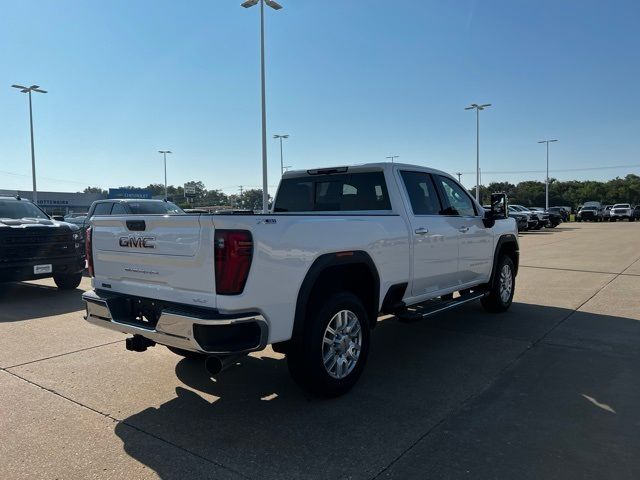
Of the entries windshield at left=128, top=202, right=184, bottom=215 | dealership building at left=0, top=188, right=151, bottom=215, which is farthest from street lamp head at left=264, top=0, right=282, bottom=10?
dealership building at left=0, top=188, right=151, bottom=215

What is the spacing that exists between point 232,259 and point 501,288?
5200mm

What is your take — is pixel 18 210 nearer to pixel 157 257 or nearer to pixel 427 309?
pixel 157 257

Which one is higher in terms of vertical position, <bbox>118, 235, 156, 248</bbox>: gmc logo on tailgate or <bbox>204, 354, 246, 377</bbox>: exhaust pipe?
<bbox>118, 235, 156, 248</bbox>: gmc logo on tailgate

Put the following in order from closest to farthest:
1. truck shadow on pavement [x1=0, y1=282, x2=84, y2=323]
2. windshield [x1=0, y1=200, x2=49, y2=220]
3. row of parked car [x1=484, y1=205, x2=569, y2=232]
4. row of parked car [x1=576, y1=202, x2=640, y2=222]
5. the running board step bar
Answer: the running board step bar < truck shadow on pavement [x1=0, y1=282, x2=84, y2=323] < windshield [x1=0, y1=200, x2=49, y2=220] < row of parked car [x1=484, y1=205, x2=569, y2=232] < row of parked car [x1=576, y1=202, x2=640, y2=222]

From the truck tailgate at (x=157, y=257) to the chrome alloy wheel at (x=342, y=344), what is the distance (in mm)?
1138

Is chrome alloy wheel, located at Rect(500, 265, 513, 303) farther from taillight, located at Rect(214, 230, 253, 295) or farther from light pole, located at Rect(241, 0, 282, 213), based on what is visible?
light pole, located at Rect(241, 0, 282, 213)

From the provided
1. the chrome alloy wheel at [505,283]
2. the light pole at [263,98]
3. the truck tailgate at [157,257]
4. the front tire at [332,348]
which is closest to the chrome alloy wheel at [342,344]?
the front tire at [332,348]

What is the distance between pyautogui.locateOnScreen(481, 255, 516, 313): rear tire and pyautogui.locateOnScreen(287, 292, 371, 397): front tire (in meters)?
3.43

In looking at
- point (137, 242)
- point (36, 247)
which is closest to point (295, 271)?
point (137, 242)

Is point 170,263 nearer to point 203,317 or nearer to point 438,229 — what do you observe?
point 203,317

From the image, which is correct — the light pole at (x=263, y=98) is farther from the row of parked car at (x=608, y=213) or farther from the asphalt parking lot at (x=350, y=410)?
the row of parked car at (x=608, y=213)

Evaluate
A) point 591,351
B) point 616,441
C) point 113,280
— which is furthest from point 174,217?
point 591,351

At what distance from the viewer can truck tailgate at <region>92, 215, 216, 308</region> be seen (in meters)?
3.55

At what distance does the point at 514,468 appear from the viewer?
10.2ft
